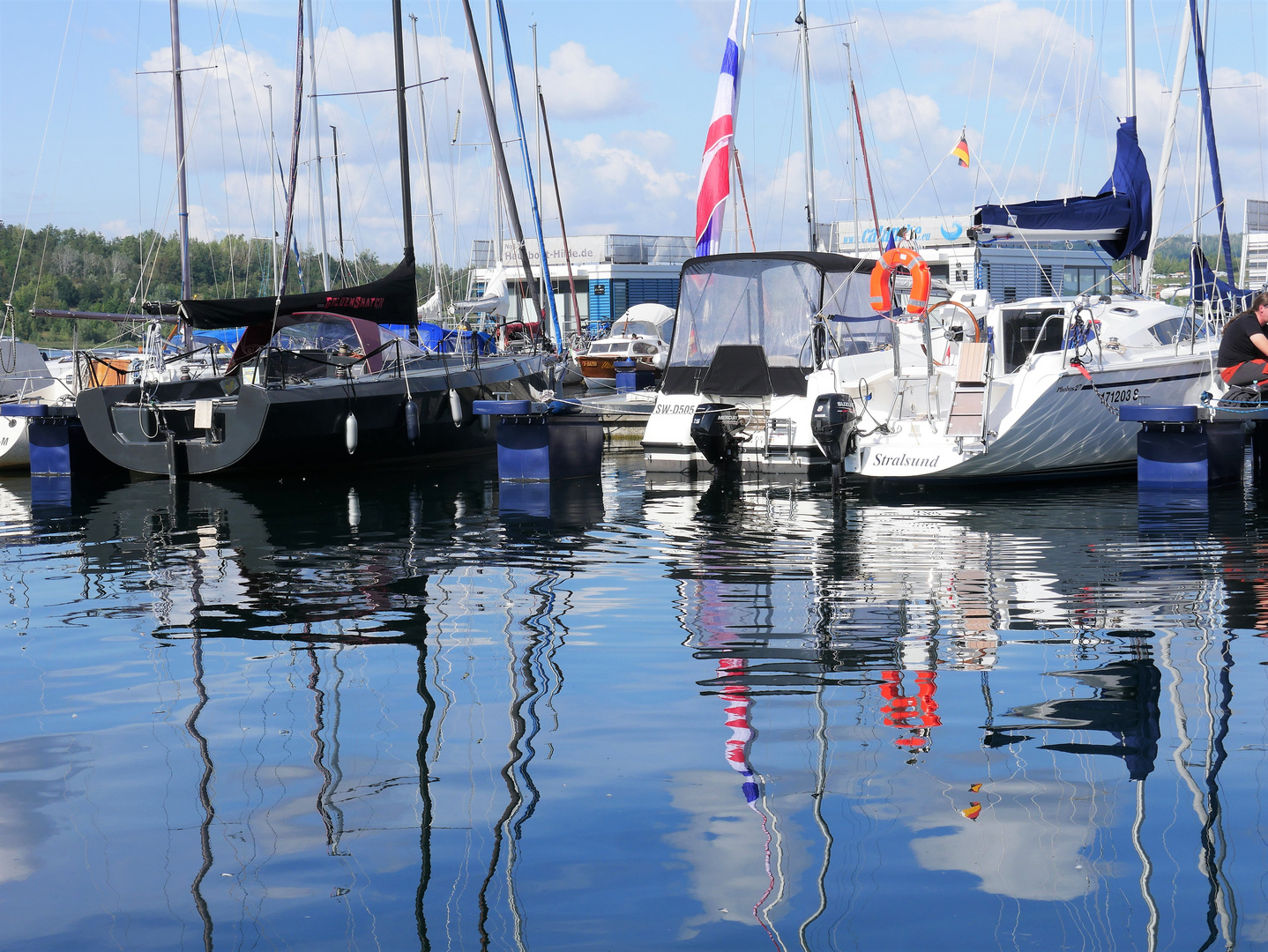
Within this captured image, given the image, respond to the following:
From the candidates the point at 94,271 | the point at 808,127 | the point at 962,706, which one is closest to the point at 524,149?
the point at 808,127

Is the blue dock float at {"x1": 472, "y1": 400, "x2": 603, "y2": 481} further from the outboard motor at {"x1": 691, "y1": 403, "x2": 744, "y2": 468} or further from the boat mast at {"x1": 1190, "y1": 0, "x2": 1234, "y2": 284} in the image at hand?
the boat mast at {"x1": 1190, "y1": 0, "x2": 1234, "y2": 284}

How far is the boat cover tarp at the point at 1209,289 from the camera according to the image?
54.5ft

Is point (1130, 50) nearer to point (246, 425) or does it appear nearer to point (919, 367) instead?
point (919, 367)

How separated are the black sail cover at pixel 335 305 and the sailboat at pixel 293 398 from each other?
0.06ft

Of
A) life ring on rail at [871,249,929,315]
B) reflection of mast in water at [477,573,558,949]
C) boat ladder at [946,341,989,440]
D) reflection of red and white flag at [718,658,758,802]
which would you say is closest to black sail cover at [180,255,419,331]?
life ring on rail at [871,249,929,315]

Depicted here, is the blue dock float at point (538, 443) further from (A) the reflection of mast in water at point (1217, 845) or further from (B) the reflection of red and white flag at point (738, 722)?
(A) the reflection of mast in water at point (1217, 845)

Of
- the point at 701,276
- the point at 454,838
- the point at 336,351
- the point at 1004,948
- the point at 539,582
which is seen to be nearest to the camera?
the point at 1004,948

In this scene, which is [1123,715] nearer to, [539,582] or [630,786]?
[630,786]

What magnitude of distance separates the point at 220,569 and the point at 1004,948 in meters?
8.17

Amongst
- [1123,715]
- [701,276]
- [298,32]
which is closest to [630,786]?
[1123,715]

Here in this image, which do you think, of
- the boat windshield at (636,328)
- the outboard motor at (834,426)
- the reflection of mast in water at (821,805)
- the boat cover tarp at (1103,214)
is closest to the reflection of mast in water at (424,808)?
the reflection of mast in water at (821,805)

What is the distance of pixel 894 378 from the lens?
15.0 meters

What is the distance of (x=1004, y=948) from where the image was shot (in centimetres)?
372

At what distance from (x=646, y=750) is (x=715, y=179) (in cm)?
1331
